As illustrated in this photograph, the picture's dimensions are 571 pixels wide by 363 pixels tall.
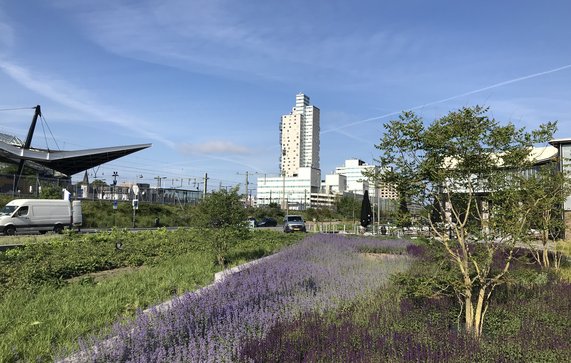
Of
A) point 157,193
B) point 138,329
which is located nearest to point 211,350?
point 138,329

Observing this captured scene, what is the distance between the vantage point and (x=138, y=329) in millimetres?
4969

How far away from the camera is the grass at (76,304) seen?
5148mm

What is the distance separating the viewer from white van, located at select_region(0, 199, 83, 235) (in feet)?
89.1

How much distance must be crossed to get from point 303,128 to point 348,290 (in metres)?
177

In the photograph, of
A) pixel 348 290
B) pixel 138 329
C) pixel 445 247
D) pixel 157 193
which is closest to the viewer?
pixel 138 329

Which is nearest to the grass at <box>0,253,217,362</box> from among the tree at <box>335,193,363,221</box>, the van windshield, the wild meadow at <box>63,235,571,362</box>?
the wild meadow at <box>63,235,571,362</box>

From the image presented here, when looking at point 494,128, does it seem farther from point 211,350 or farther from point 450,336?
point 211,350

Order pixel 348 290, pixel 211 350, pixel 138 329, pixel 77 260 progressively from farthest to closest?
1. pixel 77 260
2. pixel 348 290
3. pixel 138 329
4. pixel 211 350

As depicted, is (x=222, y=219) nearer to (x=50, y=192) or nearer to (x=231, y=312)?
(x=231, y=312)

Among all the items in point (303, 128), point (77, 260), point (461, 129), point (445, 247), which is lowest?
point (77, 260)

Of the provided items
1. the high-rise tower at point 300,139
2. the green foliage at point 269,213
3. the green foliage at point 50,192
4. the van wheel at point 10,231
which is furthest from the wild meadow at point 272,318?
the high-rise tower at point 300,139

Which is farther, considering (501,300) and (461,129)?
(501,300)

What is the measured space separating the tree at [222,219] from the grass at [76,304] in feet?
2.75

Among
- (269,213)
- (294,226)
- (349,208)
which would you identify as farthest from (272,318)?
(349,208)
